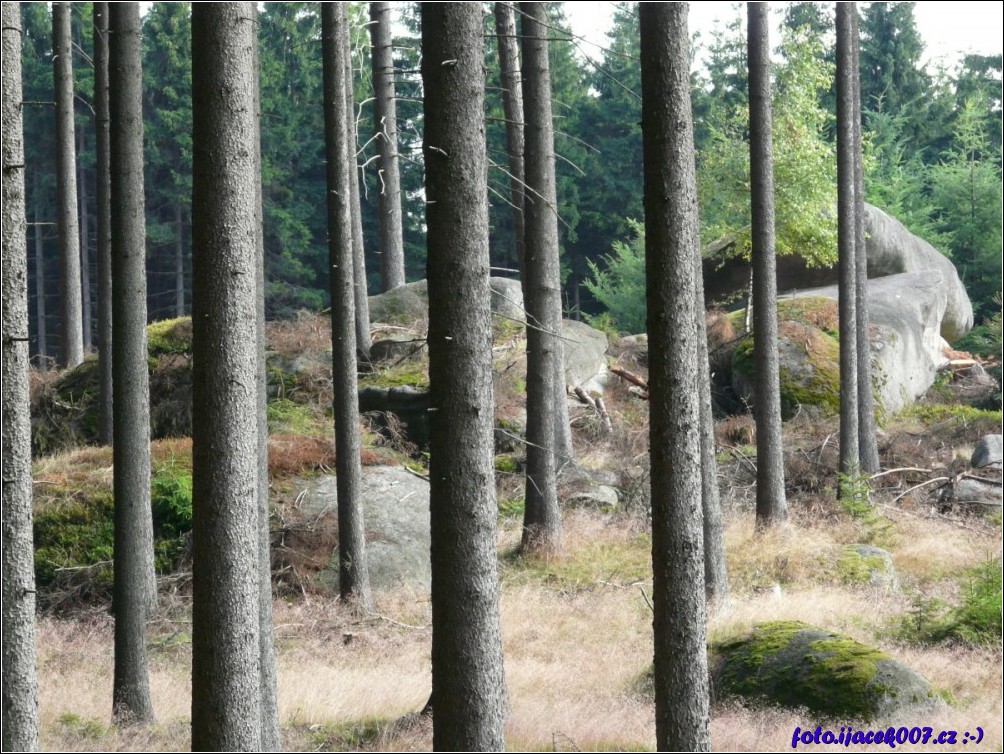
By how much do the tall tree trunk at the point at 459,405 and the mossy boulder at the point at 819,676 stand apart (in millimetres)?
3560

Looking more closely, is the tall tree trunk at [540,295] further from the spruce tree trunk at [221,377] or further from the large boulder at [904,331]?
the large boulder at [904,331]

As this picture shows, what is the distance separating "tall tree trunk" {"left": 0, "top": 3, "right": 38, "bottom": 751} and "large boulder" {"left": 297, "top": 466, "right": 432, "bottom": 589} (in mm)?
7469

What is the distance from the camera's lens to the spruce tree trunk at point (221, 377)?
7008 mm

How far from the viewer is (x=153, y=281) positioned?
148 feet

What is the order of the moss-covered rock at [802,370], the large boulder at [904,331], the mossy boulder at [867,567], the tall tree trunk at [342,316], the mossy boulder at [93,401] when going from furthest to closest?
the large boulder at [904,331] → the moss-covered rock at [802,370] → the mossy boulder at [93,401] → the mossy boulder at [867,567] → the tall tree trunk at [342,316]

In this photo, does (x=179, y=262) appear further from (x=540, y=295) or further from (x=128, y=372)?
(x=128, y=372)

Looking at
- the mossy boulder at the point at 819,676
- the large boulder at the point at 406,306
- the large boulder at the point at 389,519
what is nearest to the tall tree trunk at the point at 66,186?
the large boulder at the point at 406,306

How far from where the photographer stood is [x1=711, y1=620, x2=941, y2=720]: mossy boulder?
367 inches

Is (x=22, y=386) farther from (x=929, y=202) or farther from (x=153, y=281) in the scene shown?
(x=153, y=281)

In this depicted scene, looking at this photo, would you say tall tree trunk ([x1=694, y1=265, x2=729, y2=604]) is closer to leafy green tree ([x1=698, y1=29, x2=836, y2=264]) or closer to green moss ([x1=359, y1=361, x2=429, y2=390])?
green moss ([x1=359, y1=361, x2=429, y2=390])

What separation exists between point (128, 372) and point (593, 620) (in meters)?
6.34

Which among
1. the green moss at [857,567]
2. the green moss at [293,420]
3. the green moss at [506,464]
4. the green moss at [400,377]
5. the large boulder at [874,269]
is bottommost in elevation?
the green moss at [857,567]

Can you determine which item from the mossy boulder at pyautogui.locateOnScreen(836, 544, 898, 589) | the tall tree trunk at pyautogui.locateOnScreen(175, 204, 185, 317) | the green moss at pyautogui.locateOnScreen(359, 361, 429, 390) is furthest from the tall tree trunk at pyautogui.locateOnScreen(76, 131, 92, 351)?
the mossy boulder at pyautogui.locateOnScreen(836, 544, 898, 589)

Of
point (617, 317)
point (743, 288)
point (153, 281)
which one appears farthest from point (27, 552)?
point (153, 281)
